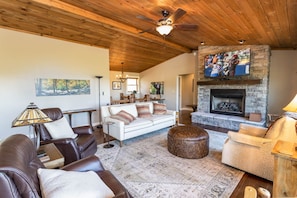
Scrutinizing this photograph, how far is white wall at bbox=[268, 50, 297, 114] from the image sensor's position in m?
5.16

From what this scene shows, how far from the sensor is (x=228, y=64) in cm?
550

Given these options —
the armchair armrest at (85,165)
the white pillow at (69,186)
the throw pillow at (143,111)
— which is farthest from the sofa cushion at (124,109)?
the white pillow at (69,186)

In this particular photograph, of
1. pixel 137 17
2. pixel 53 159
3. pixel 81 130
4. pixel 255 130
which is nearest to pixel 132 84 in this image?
pixel 81 130

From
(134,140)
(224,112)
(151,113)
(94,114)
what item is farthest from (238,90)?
(94,114)

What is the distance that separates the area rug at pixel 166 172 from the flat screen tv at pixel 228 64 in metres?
2.95

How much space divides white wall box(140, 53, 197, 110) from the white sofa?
153 inches

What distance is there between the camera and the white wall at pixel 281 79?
516cm

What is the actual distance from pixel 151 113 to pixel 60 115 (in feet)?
8.54

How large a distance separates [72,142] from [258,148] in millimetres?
2825

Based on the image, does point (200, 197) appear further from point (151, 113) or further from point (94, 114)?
point (94, 114)

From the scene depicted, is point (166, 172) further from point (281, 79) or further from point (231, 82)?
point (281, 79)

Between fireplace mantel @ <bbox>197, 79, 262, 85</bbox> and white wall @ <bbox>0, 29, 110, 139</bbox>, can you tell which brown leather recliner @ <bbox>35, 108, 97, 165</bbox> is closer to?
white wall @ <bbox>0, 29, 110, 139</bbox>

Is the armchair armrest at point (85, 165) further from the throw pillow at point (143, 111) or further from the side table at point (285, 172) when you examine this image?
the throw pillow at point (143, 111)

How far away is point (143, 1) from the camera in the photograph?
287 cm
